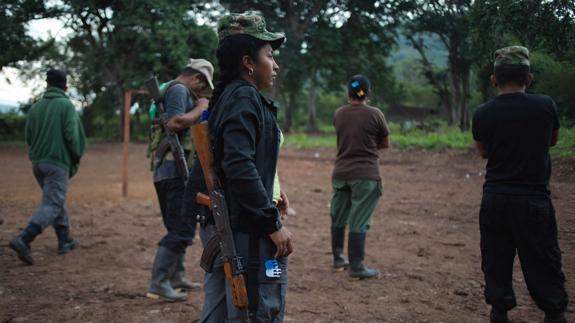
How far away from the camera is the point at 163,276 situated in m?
4.70

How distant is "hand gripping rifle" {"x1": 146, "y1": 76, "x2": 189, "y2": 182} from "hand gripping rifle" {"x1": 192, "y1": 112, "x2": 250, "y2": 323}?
1928 millimetres

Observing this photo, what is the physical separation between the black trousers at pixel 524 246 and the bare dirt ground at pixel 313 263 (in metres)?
0.70

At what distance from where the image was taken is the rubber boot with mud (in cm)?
465

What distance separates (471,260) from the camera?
587cm

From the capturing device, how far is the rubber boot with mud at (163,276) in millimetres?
4652

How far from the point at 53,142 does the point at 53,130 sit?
13cm

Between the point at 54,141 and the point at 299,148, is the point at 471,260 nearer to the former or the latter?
the point at 54,141

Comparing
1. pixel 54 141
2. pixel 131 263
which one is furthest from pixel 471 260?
pixel 54 141

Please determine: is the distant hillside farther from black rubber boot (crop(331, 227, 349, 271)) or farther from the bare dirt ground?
black rubber boot (crop(331, 227, 349, 271))

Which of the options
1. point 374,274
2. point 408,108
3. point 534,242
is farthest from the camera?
point 408,108

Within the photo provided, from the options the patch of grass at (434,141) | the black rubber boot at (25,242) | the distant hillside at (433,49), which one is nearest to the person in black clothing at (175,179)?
the black rubber boot at (25,242)

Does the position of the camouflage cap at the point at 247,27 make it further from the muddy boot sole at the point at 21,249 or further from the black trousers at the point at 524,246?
the muddy boot sole at the point at 21,249

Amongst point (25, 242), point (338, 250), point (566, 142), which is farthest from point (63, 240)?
point (566, 142)

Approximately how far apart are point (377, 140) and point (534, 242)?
232 centimetres
